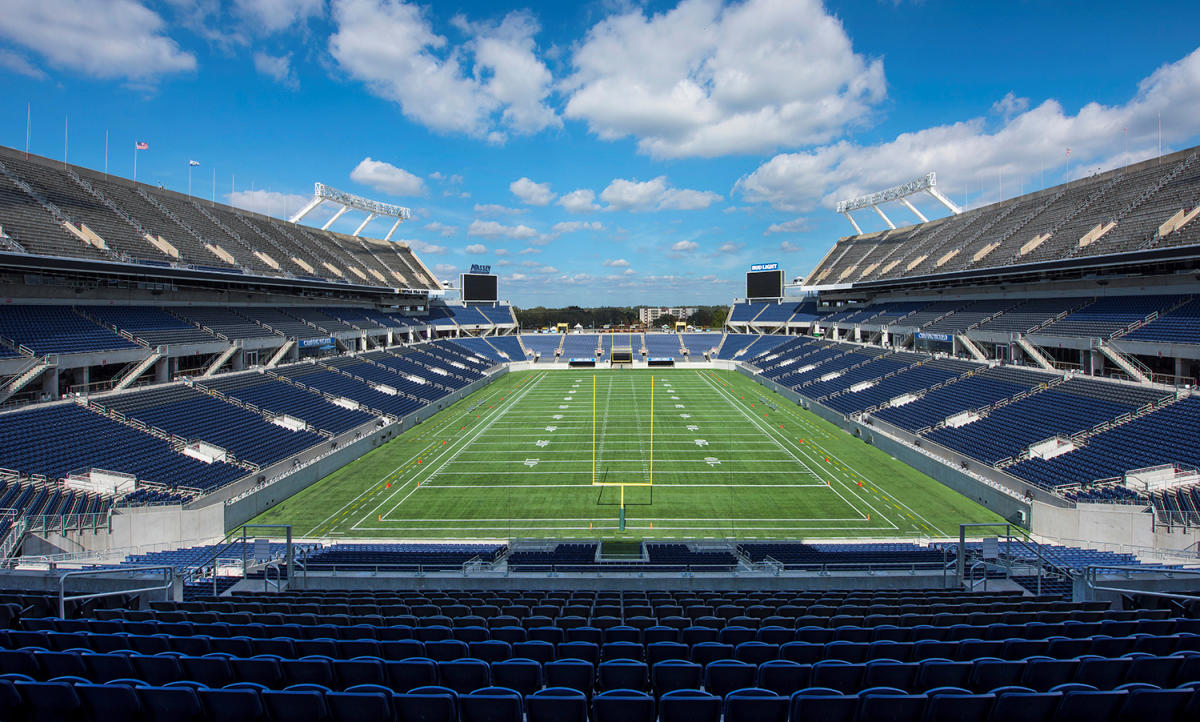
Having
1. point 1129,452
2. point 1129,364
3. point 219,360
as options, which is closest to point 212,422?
point 219,360

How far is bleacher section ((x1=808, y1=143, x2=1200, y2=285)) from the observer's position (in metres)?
27.8

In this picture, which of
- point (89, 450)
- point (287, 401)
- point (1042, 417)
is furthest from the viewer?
point (287, 401)

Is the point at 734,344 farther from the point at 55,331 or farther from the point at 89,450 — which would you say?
the point at 89,450

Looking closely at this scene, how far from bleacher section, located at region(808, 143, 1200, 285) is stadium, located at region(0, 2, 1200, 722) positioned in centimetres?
27

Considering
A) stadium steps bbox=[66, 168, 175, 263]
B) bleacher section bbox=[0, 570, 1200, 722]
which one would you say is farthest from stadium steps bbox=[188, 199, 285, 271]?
bleacher section bbox=[0, 570, 1200, 722]

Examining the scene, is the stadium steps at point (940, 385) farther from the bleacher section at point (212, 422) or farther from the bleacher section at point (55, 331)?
the bleacher section at point (55, 331)

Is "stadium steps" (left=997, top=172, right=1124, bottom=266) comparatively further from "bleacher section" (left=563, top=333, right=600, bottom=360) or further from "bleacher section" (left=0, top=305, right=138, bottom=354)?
"bleacher section" (left=0, top=305, right=138, bottom=354)

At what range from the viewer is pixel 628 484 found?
2309cm

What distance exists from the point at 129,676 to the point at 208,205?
147 ft

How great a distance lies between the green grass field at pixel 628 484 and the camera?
18.8m

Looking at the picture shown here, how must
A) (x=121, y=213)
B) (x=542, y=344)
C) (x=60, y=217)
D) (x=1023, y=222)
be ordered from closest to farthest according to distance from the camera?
(x=60, y=217) → (x=121, y=213) → (x=1023, y=222) → (x=542, y=344)

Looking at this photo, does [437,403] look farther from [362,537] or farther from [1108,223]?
[1108,223]

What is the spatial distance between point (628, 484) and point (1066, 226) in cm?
3169

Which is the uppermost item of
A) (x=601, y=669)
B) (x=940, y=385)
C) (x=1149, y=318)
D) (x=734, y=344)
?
(x=1149, y=318)
